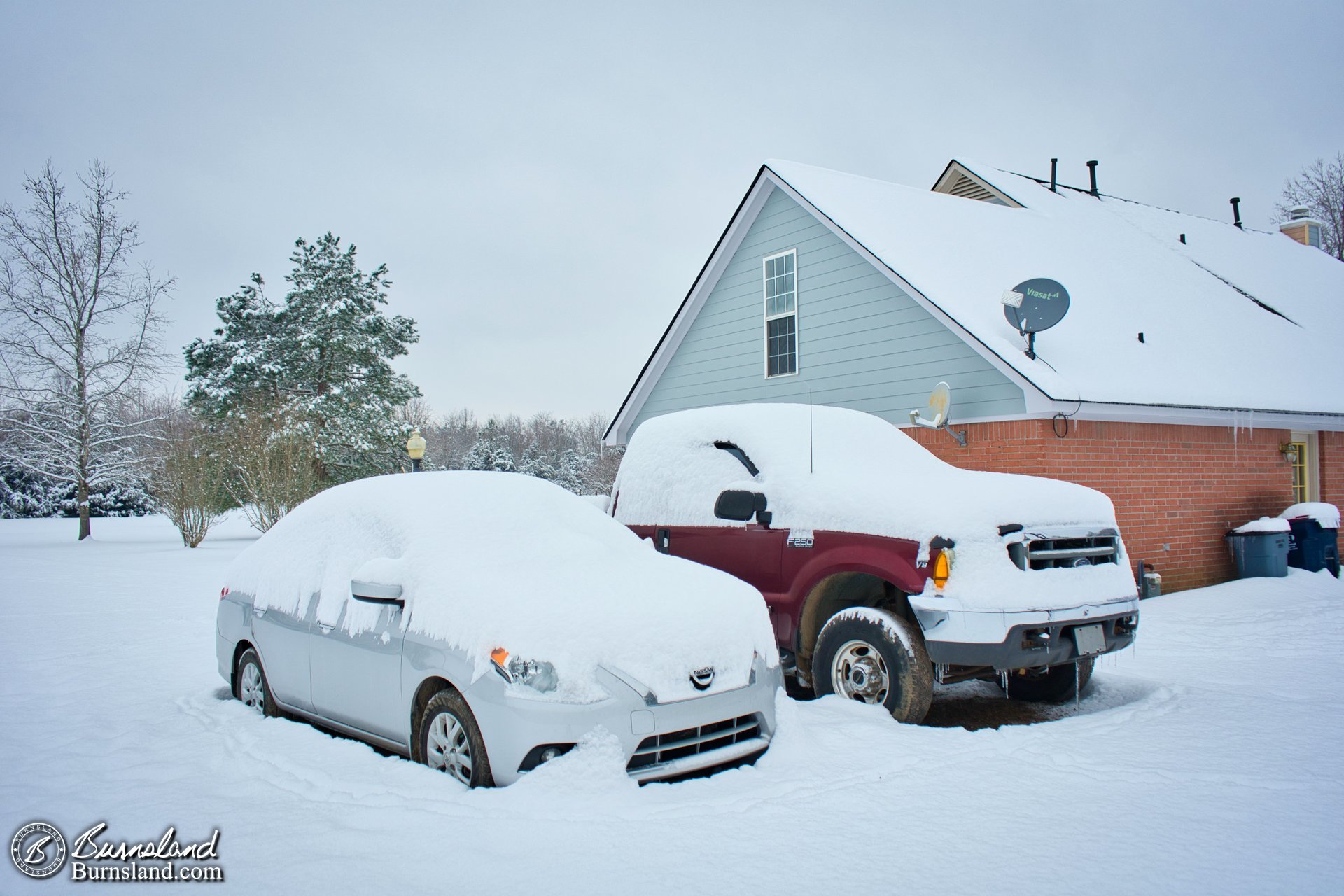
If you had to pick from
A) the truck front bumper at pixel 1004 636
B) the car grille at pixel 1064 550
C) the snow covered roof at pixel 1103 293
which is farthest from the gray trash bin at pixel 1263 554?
the truck front bumper at pixel 1004 636

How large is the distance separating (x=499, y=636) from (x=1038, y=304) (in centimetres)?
840

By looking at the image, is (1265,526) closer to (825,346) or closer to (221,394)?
(825,346)

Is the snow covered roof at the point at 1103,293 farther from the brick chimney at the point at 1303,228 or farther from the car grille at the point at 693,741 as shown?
the car grille at the point at 693,741

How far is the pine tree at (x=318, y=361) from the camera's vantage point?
3130 centimetres

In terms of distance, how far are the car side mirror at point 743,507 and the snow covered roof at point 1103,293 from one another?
4777 mm

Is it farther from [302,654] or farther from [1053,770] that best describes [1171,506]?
[302,654]

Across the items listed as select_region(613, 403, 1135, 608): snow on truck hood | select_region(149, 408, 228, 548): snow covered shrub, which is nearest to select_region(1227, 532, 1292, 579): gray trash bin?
select_region(613, 403, 1135, 608): snow on truck hood

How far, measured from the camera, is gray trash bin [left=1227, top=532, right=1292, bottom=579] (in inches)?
458

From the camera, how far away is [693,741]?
411 centimetres

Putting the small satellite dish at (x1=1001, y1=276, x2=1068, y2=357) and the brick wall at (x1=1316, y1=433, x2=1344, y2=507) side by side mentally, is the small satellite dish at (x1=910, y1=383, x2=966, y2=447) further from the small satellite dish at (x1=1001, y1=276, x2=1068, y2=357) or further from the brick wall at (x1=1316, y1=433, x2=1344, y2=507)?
the brick wall at (x1=1316, y1=433, x2=1344, y2=507)

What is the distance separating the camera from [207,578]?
15.3 metres

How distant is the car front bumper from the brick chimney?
25.3 metres

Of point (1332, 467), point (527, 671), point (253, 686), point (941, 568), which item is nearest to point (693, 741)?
point (527, 671)

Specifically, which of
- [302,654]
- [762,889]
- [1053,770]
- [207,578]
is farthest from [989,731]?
[207,578]
